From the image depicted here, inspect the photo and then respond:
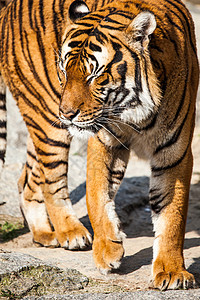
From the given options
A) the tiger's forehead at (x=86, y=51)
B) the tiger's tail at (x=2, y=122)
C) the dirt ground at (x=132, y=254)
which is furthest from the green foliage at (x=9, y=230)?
the tiger's forehead at (x=86, y=51)

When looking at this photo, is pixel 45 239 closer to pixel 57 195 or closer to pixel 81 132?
pixel 57 195

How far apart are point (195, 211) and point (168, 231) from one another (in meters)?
2.44

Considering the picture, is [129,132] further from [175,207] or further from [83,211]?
[83,211]

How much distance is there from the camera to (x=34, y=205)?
14.2 feet

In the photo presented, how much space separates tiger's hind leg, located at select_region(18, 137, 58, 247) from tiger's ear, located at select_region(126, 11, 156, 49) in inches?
73.3

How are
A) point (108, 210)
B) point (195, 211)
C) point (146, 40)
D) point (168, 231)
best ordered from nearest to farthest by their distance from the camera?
point (146, 40) < point (168, 231) < point (108, 210) < point (195, 211)

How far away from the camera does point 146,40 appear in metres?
2.77

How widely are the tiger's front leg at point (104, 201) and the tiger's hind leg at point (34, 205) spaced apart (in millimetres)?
893

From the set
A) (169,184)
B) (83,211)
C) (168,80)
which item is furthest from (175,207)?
(83,211)

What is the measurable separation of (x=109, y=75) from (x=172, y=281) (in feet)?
3.92

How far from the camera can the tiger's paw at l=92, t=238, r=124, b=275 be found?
3.08 metres

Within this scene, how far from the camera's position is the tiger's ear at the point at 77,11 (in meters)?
3.16

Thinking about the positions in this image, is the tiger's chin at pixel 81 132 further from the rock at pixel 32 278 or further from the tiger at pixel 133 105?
the rock at pixel 32 278

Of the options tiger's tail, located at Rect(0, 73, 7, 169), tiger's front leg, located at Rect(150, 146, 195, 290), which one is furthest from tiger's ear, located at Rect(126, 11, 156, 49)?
tiger's tail, located at Rect(0, 73, 7, 169)
